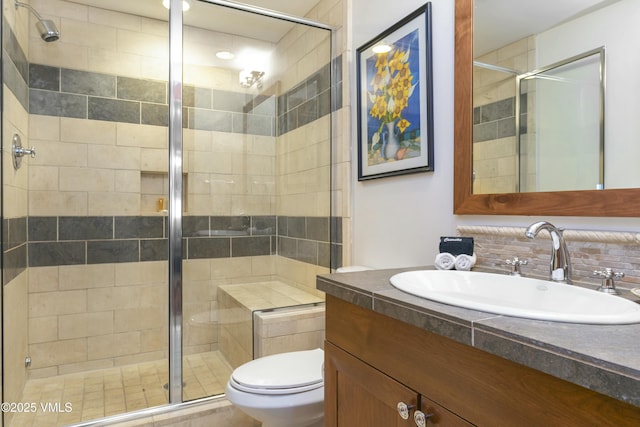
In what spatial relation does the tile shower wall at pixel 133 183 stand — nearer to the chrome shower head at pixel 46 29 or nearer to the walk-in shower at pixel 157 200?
the walk-in shower at pixel 157 200

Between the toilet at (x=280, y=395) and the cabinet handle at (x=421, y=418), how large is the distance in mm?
744

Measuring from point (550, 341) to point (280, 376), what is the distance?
1181 millimetres

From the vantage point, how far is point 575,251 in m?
1.12

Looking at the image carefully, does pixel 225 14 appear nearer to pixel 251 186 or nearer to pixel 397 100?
pixel 251 186

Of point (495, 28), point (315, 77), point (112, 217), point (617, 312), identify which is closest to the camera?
point (617, 312)

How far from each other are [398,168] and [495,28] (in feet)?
2.22

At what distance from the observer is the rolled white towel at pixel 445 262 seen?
1.36m

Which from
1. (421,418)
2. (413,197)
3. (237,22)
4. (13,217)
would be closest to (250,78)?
(237,22)

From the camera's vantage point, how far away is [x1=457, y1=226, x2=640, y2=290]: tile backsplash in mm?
1009

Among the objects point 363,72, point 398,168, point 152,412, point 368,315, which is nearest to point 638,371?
point 368,315

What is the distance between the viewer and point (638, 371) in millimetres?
502

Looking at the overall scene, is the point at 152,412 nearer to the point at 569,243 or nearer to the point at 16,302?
the point at 16,302

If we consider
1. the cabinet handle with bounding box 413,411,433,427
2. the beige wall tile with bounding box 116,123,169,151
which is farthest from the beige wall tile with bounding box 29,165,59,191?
the cabinet handle with bounding box 413,411,433,427

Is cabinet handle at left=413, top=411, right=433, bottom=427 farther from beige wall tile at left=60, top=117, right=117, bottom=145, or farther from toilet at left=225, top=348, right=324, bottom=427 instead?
beige wall tile at left=60, top=117, right=117, bottom=145
